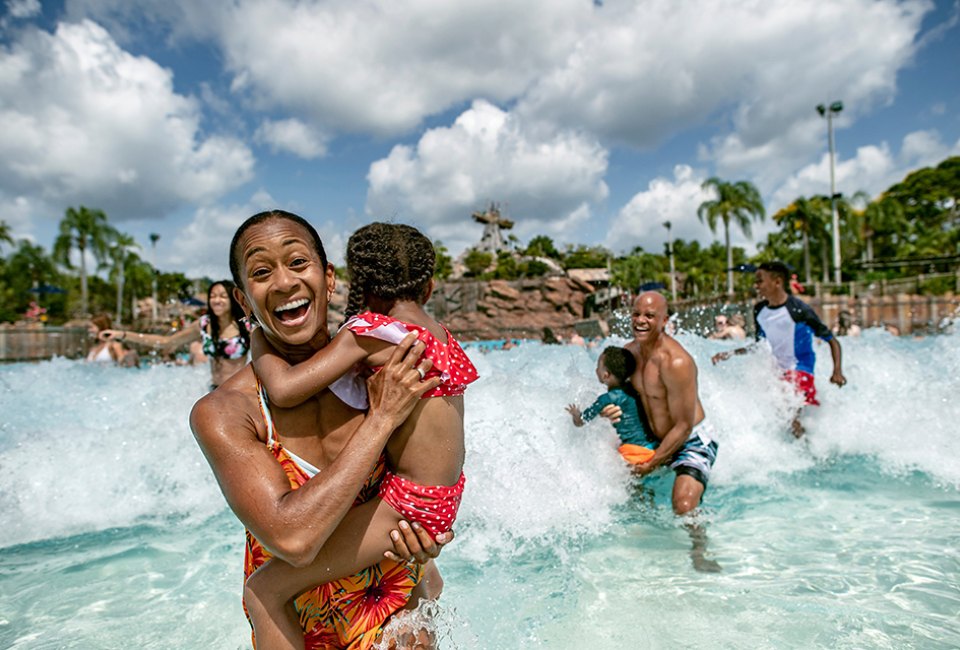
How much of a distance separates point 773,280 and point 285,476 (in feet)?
18.0

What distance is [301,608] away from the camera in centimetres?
175

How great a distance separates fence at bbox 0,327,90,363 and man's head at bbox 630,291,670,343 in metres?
20.1

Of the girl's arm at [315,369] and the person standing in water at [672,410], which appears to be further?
the person standing in water at [672,410]

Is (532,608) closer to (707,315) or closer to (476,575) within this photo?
(476,575)

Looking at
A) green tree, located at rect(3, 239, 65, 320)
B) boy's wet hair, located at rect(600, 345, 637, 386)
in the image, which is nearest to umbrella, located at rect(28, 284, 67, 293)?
green tree, located at rect(3, 239, 65, 320)

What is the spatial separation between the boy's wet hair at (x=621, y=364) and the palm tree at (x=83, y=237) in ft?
200

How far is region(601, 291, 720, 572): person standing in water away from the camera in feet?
13.2

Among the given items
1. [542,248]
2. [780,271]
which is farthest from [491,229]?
[780,271]

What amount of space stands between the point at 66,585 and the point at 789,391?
244 inches

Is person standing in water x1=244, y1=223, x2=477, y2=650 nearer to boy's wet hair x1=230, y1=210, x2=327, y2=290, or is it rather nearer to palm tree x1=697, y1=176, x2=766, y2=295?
boy's wet hair x1=230, y1=210, x2=327, y2=290

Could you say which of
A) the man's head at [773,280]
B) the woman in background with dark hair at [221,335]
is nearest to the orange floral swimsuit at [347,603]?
the woman in background with dark hair at [221,335]

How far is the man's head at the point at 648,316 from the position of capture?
412 cm

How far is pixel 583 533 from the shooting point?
4.34 meters

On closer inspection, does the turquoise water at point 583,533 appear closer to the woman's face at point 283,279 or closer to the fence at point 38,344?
the woman's face at point 283,279
